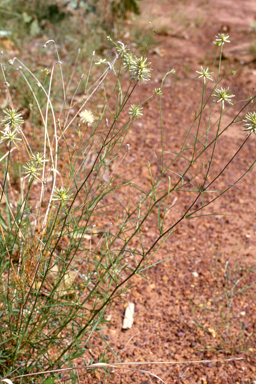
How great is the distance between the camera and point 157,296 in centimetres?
211

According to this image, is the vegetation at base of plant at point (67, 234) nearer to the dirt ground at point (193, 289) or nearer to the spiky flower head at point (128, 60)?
the spiky flower head at point (128, 60)

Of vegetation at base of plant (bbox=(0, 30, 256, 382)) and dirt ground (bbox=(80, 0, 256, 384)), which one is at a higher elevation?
vegetation at base of plant (bbox=(0, 30, 256, 382))

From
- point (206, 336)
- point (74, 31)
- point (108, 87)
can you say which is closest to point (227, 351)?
point (206, 336)

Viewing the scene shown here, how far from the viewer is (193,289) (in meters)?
2.18

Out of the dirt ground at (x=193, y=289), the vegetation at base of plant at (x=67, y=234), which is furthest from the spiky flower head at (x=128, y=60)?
the dirt ground at (x=193, y=289)

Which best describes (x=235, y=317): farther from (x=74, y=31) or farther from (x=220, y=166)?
(x=74, y=31)

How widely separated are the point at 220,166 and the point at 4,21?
9.26 ft

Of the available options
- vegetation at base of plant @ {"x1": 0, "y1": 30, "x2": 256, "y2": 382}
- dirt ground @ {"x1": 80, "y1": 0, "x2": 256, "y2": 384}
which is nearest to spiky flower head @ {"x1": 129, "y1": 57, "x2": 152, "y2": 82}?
vegetation at base of plant @ {"x1": 0, "y1": 30, "x2": 256, "y2": 382}

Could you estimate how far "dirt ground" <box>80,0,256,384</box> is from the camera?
1.78 m

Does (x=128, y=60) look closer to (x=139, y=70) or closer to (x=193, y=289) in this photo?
(x=139, y=70)

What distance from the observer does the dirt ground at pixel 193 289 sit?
1.78 metres

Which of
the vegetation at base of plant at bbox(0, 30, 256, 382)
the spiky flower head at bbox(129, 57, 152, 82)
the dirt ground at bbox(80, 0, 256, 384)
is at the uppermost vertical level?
the spiky flower head at bbox(129, 57, 152, 82)

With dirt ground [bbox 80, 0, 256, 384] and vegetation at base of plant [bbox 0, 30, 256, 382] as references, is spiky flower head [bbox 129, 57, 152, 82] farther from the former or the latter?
dirt ground [bbox 80, 0, 256, 384]

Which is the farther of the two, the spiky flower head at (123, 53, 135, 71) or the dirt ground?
the dirt ground
